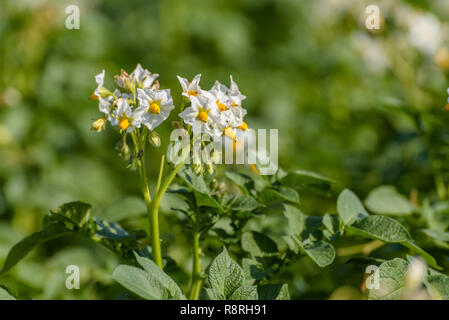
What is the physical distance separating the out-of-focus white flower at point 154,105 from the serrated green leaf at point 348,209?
42 cm

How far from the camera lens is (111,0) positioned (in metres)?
4.77

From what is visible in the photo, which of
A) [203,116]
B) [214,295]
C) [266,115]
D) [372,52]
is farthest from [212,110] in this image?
[266,115]

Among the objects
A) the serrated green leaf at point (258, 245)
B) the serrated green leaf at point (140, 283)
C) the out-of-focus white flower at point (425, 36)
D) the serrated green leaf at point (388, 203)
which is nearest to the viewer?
the serrated green leaf at point (140, 283)

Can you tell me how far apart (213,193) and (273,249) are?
19 centimetres

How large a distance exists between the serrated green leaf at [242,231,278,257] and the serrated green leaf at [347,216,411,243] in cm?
19

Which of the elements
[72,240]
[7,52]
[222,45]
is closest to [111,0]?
[222,45]

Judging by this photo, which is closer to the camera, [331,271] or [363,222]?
[363,222]

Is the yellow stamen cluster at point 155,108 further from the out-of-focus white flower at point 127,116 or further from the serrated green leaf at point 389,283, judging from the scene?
the serrated green leaf at point 389,283

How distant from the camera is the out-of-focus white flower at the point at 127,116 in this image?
3.40 ft

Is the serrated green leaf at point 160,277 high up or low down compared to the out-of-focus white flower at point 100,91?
down

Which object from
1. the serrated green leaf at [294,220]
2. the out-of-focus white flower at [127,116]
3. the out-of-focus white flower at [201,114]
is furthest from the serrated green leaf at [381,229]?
the out-of-focus white flower at [127,116]
